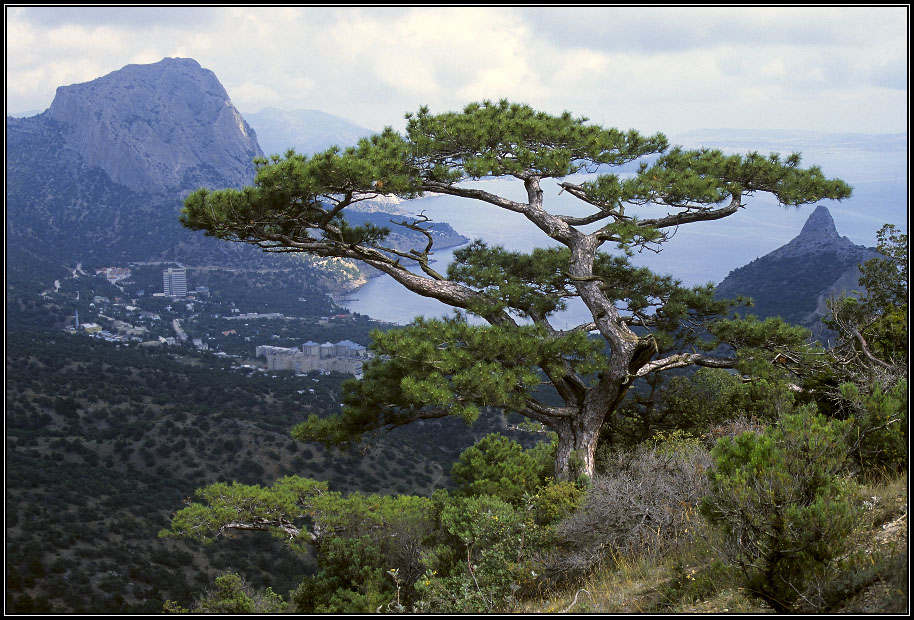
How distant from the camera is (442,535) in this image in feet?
23.3

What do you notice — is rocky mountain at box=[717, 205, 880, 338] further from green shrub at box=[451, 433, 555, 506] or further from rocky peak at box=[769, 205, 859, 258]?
green shrub at box=[451, 433, 555, 506]

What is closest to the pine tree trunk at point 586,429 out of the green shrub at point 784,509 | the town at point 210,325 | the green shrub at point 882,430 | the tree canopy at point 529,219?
the tree canopy at point 529,219

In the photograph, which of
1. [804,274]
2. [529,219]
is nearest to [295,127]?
[804,274]

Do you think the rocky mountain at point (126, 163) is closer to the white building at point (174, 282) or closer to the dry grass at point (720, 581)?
the white building at point (174, 282)

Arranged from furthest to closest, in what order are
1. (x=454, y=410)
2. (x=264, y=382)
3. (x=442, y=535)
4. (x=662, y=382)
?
(x=264, y=382) < (x=662, y=382) < (x=442, y=535) < (x=454, y=410)

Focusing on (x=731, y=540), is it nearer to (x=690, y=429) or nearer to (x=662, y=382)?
(x=690, y=429)

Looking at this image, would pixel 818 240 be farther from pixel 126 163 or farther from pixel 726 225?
pixel 126 163

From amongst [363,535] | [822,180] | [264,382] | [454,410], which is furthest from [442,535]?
[264,382]

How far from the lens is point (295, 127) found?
4316 inches

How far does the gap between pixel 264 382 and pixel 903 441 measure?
3196 centimetres

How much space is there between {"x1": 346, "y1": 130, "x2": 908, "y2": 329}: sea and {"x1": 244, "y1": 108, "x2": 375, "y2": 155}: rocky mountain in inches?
1550

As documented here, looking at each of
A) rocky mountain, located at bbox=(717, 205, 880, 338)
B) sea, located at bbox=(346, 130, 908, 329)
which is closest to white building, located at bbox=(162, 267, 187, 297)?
sea, located at bbox=(346, 130, 908, 329)

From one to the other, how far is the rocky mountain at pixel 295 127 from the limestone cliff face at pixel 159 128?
12931 mm

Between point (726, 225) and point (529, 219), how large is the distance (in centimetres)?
5374
